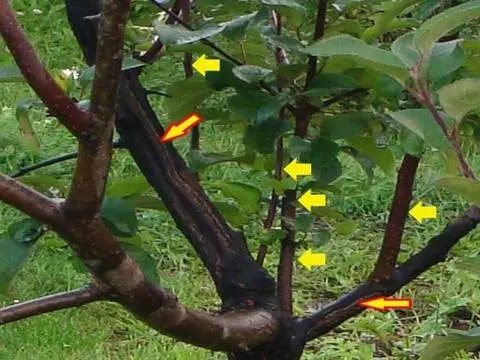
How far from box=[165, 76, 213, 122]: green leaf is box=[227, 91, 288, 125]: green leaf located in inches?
2.6

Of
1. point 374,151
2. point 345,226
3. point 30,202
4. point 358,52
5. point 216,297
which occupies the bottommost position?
point 216,297

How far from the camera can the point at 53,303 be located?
685mm

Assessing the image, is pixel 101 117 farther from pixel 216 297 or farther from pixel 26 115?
pixel 216 297

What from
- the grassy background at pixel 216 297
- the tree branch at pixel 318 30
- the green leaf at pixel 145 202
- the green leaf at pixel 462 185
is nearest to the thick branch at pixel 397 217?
the tree branch at pixel 318 30

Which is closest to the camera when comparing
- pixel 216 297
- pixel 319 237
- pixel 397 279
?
pixel 397 279

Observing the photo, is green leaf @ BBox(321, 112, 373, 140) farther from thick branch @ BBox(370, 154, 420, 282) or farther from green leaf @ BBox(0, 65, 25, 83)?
green leaf @ BBox(0, 65, 25, 83)

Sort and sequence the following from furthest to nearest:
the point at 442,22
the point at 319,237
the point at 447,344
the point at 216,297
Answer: the point at 216,297
the point at 319,237
the point at 447,344
the point at 442,22

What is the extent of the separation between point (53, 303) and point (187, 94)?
0.34 metres

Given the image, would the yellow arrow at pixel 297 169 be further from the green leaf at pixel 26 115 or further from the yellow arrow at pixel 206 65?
the green leaf at pixel 26 115

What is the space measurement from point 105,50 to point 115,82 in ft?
0.07

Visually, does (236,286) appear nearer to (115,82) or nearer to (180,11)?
(180,11)

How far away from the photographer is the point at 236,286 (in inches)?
38.1

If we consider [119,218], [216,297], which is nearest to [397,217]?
[119,218]

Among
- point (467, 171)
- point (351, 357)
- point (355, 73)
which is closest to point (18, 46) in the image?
point (467, 171)
